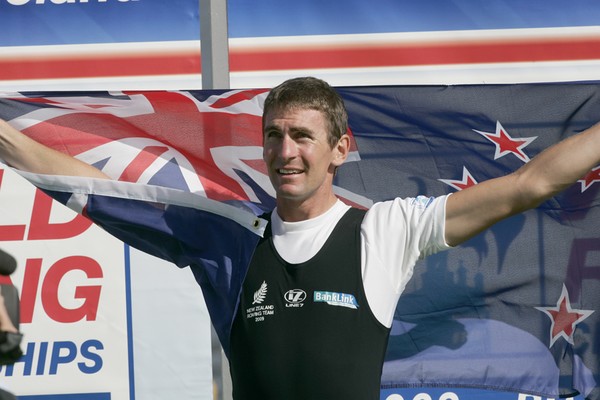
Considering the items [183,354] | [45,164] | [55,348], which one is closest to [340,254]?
[45,164]

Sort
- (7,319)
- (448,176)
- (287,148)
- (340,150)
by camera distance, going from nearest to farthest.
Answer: (7,319), (287,148), (340,150), (448,176)

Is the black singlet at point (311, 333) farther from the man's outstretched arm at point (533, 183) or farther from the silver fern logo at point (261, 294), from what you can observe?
the man's outstretched arm at point (533, 183)

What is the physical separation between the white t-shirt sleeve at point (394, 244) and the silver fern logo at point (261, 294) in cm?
29

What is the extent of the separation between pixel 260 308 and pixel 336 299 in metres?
0.22

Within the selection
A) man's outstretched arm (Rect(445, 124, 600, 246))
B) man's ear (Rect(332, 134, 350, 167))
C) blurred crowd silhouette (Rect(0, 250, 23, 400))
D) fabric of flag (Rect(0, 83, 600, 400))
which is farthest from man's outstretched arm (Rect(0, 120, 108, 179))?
blurred crowd silhouette (Rect(0, 250, 23, 400))

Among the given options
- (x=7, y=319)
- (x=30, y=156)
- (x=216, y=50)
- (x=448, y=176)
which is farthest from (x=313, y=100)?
(x=7, y=319)

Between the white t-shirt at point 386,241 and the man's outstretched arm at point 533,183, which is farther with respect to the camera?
the white t-shirt at point 386,241

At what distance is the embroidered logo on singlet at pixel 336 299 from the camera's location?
8.95 ft

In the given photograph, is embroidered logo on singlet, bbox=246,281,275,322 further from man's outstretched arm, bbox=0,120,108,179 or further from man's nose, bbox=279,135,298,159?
man's outstretched arm, bbox=0,120,108,179

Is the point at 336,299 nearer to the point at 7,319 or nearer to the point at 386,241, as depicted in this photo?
the point at 386,241

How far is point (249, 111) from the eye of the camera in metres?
3.78

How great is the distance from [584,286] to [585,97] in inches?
28.9

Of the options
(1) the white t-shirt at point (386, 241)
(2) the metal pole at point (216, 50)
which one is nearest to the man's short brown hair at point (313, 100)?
(1) the white t-shirt at point (386, 241)

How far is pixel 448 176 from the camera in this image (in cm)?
383
